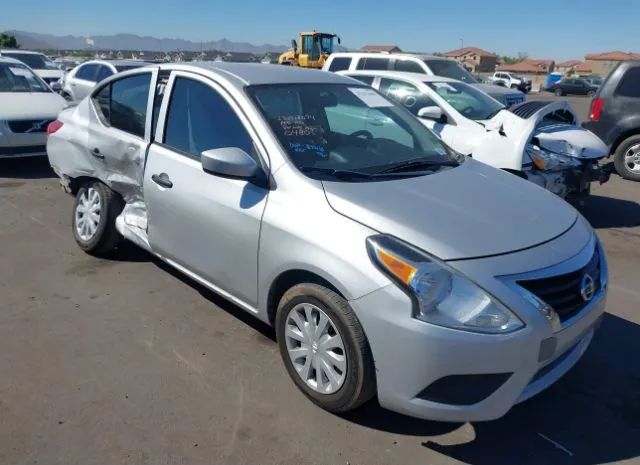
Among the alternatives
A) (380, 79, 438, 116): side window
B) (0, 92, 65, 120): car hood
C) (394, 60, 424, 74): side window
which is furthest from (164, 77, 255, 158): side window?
(394, 60, 424, 74): side window

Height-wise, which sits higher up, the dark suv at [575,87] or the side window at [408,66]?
the side window at [408,66]

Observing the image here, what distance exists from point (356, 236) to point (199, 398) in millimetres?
1268

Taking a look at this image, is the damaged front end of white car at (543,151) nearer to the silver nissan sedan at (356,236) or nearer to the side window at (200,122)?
the silver nissan sedan at (356,236)

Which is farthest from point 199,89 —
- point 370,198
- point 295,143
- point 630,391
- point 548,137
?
point 548,137

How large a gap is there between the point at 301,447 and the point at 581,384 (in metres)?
1.72

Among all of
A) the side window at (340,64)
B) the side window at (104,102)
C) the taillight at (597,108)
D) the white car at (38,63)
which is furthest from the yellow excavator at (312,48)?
the side window at (104,102)

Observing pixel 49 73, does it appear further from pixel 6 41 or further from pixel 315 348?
pixel 6 41

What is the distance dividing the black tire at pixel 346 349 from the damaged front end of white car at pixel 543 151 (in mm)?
3902

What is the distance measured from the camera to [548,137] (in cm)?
614

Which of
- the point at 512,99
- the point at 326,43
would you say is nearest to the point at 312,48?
the point at 326,43

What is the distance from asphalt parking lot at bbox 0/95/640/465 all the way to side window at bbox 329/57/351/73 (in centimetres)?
897

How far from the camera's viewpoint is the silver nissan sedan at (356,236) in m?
2.33

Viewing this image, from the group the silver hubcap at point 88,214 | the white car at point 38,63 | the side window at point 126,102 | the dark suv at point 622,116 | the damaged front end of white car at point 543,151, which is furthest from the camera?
the white car at point 38,63

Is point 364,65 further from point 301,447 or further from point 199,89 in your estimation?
point 301,447
